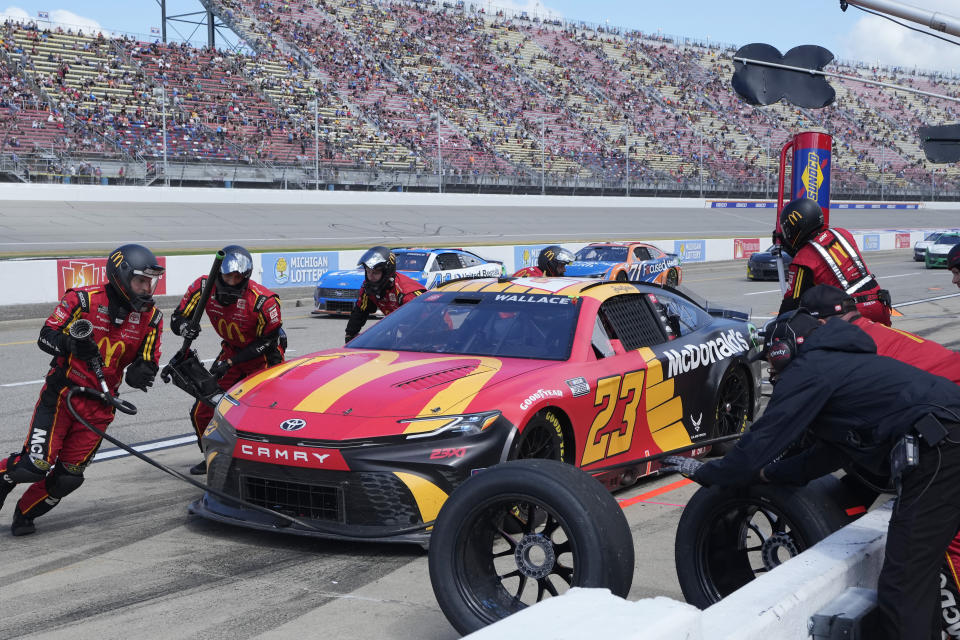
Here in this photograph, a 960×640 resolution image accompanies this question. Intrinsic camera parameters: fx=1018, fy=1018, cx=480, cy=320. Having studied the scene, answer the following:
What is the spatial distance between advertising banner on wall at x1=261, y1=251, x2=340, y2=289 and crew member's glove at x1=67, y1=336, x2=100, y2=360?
1591cm

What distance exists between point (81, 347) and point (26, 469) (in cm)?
74

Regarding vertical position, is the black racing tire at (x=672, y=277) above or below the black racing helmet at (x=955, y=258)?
below

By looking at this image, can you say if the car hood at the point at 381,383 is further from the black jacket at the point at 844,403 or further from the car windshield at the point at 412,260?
the car windshield at the point at 412,260

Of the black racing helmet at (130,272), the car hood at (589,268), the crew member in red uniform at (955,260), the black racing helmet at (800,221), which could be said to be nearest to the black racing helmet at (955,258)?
the crew member in red uniform at (955,260)

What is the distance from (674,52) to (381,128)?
119ft

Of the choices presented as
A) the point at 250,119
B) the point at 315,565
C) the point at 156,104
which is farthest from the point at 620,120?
the point at 315,565

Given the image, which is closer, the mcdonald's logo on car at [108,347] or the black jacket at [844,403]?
the black jacket at [844,403]

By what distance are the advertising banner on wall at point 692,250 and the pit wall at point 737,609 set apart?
30.4 m

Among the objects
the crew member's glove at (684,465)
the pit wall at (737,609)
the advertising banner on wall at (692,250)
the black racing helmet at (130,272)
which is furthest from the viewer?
the advertising banner on wall at (692,250)

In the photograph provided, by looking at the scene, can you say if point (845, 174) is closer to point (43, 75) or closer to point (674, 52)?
point (674, 52)

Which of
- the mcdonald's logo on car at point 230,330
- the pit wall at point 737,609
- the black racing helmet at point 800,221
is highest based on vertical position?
the black racing helmet at point 800,221

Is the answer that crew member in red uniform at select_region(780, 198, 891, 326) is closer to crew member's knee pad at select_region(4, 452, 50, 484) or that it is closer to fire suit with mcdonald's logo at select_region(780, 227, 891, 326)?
fire suit with mcdonald's logo at select_region(780, 227, 891, 326)

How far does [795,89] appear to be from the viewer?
8.05m

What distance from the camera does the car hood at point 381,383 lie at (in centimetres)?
535
